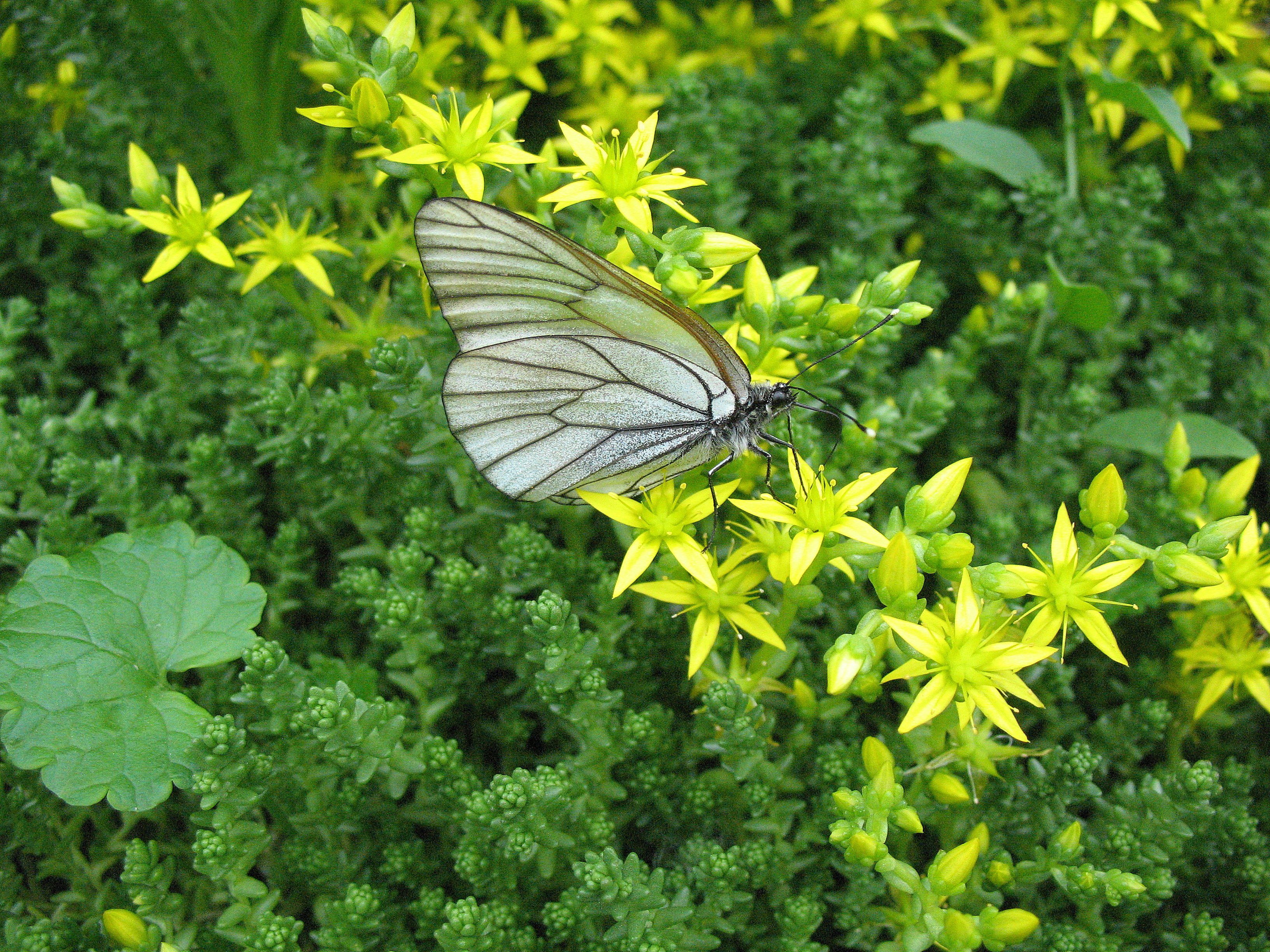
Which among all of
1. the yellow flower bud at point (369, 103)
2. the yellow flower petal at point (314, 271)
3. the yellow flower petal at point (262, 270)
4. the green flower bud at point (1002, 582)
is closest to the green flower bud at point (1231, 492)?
the green flower bud at point (1002, 582)

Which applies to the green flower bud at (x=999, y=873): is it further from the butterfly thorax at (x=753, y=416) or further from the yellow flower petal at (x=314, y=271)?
the yellow flower petal at (x=314, y=271)

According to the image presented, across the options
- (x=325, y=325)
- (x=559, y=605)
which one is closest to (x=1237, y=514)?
(x=559, y=605)

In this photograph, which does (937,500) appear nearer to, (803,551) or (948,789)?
(803,551)

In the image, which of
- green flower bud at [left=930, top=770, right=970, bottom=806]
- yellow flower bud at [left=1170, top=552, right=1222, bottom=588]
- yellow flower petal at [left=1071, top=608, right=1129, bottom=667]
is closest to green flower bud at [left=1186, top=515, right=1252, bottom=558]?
yellow flower bud at [left=1170, top=552, right=1222, bottom=588]

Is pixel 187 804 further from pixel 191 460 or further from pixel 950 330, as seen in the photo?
pixel 950 330

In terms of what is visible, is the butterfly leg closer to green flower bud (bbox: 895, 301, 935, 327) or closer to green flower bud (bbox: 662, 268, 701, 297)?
green flower bud (bbox: 662, 268, 701, 297)

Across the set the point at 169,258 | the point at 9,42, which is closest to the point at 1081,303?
the point at 169,258

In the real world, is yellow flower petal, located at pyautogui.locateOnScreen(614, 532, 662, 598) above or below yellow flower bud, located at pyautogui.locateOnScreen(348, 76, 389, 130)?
below
